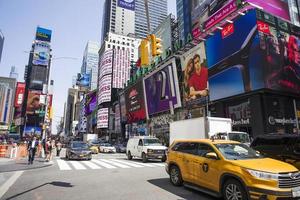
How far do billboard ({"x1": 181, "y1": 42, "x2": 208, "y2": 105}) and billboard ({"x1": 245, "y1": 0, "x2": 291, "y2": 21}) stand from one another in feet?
29.9

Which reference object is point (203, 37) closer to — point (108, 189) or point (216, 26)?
Result: point (216, 26)

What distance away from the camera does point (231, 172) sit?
6789 millimetres

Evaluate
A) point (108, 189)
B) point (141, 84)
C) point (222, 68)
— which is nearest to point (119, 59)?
point (141, 84)

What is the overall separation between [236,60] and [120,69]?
79.7 meters

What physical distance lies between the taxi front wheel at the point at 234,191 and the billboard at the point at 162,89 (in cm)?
3589

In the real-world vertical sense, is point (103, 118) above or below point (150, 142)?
above

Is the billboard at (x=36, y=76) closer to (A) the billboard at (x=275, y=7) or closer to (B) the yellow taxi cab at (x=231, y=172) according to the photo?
(A) the billboard at (x=275, y=7)

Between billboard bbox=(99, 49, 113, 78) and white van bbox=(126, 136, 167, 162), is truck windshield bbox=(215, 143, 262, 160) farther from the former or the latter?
billboard bbox=(99, 49, 113, 78)

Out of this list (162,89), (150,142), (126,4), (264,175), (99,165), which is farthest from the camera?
(162,89)

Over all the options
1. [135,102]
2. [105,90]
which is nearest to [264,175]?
[135,102]

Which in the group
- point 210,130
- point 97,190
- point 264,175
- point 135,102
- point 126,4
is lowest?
point 97,190

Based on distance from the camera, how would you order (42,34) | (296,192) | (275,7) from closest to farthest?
(296,192) → (275,7) → (42,34)

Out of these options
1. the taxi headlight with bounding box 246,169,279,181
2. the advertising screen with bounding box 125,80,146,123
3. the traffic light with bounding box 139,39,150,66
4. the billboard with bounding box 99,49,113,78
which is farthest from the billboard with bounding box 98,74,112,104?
the taxi headlight with bounding box 246,169,279,181

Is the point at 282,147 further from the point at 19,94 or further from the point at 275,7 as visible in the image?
the point at 19,94
